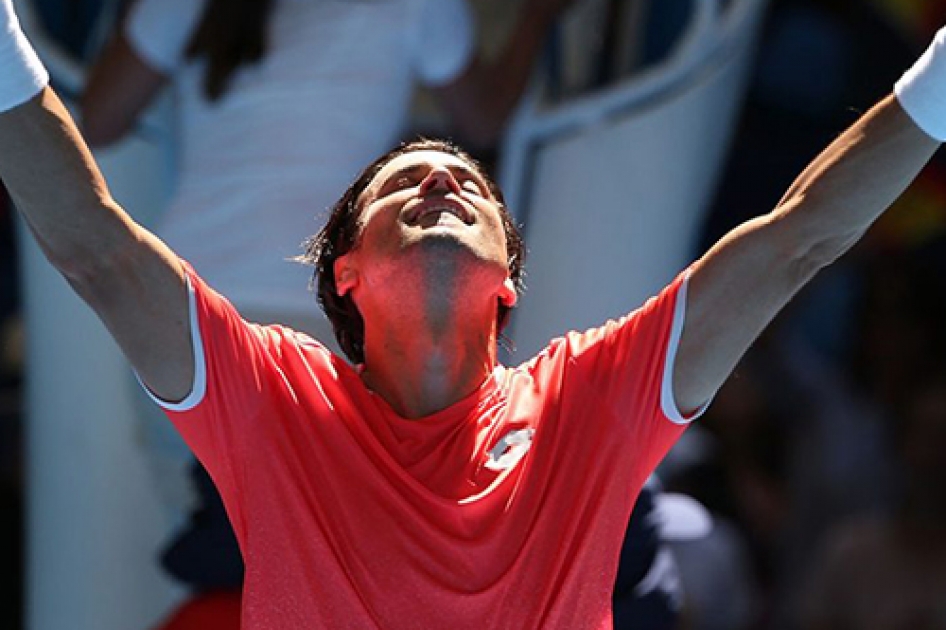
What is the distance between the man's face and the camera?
2441 mm

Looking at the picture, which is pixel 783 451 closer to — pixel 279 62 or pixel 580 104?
pixel 580 104

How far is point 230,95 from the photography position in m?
3.40

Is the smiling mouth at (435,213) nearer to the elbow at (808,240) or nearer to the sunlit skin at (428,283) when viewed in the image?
the sunlit skin at (428,283)

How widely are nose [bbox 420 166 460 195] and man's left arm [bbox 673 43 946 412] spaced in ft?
1.07

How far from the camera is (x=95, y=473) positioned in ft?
12.5

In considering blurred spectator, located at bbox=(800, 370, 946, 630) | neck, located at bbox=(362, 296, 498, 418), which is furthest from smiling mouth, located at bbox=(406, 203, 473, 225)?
blurred spectator, located at bbox=(800, 370, 946, 630)

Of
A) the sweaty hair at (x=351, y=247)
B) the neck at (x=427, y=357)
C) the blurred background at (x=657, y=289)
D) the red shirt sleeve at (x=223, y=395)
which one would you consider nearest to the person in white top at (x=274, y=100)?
the blurred background at (x=657, y=289)

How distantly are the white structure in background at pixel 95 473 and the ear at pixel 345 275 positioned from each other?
1216 millimetres

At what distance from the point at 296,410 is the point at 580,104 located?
147 cm

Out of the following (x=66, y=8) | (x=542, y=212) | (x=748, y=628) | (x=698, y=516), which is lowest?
(x=748, y=628)

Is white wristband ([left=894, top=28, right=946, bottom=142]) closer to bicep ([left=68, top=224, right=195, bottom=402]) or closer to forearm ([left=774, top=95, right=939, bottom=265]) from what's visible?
forearm ([left=774, top=95, right=939, bottom=265])

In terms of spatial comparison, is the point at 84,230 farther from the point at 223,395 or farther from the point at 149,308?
the point at 223,395

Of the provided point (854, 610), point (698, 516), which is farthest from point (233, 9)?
point (854, 610)

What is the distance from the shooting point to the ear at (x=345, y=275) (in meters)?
2.61
